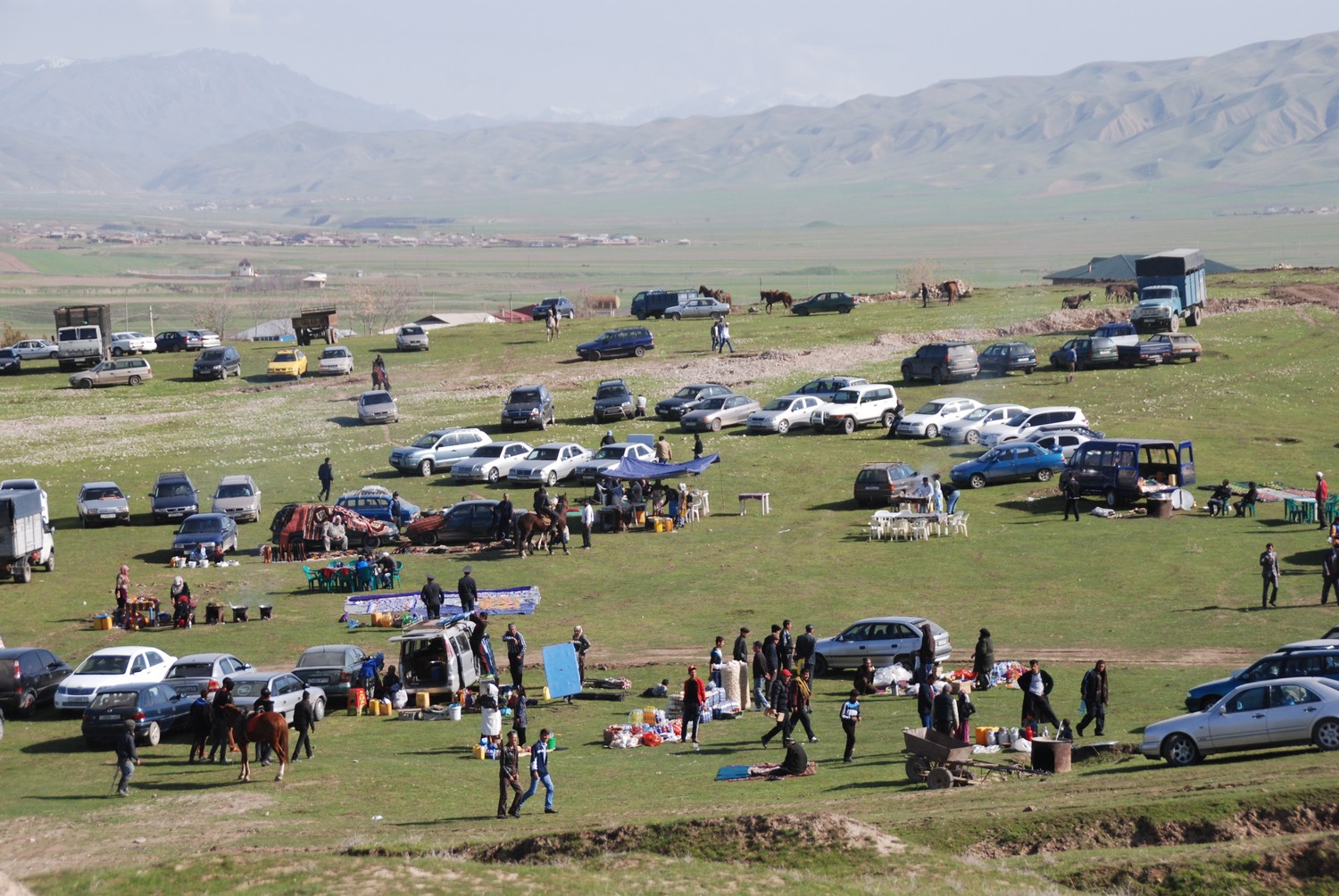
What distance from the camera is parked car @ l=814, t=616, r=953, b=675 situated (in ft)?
96.9

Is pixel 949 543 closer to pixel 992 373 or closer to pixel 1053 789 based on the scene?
pixel 1053 789

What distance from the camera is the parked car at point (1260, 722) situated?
2139 centimetres

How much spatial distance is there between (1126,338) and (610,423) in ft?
79.4

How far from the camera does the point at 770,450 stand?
5341cm

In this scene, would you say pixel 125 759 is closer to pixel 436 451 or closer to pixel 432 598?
pixel 432 598

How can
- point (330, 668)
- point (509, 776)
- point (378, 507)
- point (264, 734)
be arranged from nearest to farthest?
point (509, 776) → point (264, 734) → point (330, 668) → point (378, 507)

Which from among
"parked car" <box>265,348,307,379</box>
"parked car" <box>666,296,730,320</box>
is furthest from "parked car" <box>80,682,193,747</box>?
"parked car" <box>666,296,730,320</box>

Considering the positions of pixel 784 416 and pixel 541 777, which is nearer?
pixel 541 777

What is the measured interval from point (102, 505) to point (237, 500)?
13.7 feet

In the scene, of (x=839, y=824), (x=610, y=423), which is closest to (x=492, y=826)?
(x=839, y=824)

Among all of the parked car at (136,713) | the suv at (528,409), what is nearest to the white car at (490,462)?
the suv at (528,409)

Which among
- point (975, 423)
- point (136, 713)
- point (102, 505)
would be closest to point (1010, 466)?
point (975, 423)

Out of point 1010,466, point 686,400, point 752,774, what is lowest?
point 752,774

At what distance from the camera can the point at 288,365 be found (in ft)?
240
